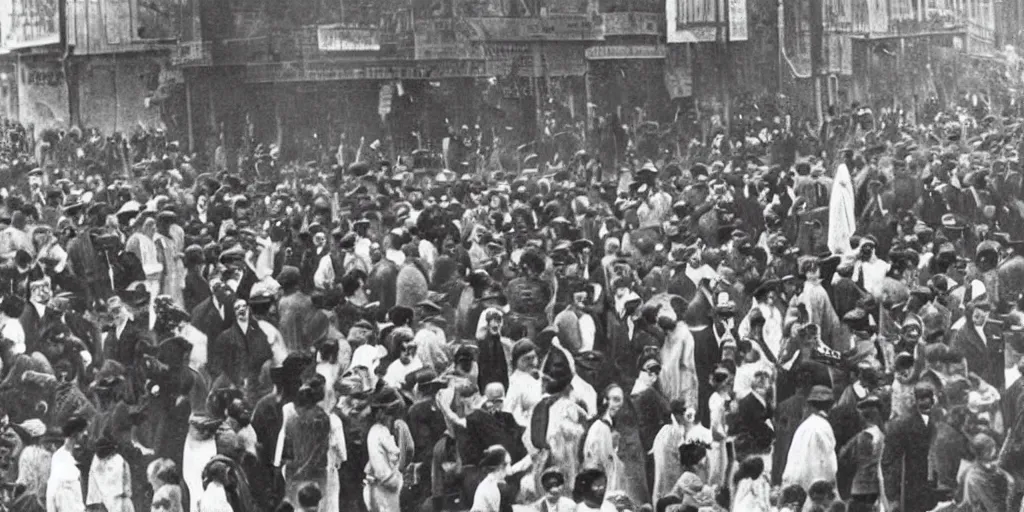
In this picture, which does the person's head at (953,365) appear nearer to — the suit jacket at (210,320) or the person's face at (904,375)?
the person's face at (904,375)

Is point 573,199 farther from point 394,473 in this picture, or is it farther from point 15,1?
point 394,473

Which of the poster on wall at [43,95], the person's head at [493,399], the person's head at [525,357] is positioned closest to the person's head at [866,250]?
the person's head at [525,357]

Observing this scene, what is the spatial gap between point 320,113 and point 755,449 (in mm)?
11473

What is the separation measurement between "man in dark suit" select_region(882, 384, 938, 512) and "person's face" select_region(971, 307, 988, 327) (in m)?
1.90

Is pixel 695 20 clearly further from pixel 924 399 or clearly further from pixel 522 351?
pixel 924 399

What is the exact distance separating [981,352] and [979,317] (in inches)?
12.3

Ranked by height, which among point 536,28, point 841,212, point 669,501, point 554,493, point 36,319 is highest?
point 536,28

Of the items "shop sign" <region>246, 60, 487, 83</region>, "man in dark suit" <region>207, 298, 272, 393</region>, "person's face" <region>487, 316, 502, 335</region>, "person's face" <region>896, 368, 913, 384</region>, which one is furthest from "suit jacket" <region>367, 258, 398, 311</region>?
"shop sign" <region>246, 60, 487, 83</region>

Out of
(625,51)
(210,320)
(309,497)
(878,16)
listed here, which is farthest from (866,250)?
(625,51)

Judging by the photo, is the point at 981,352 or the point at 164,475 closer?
the point at 164,475

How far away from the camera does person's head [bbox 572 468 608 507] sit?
821 centimetres

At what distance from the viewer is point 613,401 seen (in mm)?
9594

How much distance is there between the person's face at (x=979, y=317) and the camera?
11.0 metres

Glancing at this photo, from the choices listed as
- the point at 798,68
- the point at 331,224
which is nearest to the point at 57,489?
the point at 331,224
